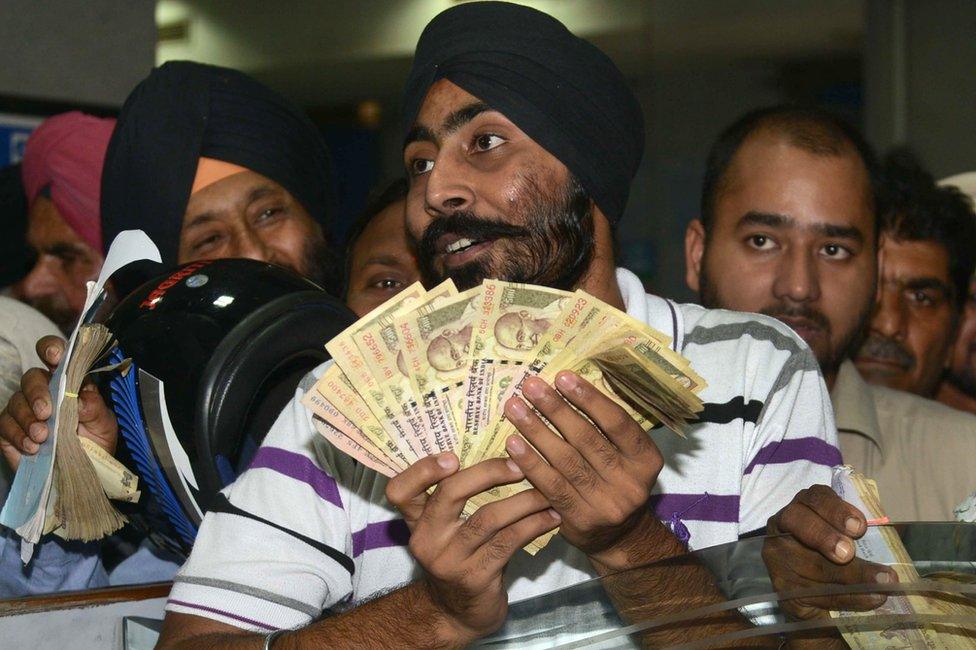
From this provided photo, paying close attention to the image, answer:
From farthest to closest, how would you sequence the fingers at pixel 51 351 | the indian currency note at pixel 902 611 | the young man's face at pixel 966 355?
the young man's face at pixel 966 355
the fingers at pixel 51 351
the indian currency note at pixel 902 611

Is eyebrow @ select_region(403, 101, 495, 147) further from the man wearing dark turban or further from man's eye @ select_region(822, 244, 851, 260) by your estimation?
man's eye @ select_region(822, 244, 851, 260)

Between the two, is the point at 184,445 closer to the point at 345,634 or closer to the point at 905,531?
the point at 345,634

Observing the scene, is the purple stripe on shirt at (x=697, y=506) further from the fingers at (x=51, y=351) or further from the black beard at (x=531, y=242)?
the fingers at (x=51, y=351)

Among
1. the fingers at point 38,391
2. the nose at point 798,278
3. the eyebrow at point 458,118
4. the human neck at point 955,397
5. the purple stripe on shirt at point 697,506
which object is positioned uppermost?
the eyebrow at point 458,118

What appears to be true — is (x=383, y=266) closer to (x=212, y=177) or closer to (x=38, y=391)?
(x=212, y=177)

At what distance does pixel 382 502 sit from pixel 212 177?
4.43 ft

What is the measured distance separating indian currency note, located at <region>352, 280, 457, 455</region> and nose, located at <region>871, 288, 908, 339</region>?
2360 mm

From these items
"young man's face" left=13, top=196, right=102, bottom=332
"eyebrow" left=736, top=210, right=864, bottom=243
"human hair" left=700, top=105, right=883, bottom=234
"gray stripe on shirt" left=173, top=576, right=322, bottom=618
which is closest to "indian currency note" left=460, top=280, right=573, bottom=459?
"gray stripe on shirt" left=173, top=576, right=322, bottom=618

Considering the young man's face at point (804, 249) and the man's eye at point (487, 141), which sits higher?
the man's eye at point (487, 141)

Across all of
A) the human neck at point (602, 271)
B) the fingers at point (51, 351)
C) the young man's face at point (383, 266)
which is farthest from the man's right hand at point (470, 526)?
the young man's face at point (383, 266)

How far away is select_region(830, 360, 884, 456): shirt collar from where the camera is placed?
9.29 feet

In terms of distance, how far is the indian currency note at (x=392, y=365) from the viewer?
1.50 m

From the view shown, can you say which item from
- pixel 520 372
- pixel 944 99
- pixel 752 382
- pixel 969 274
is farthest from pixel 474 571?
pixel 944 99

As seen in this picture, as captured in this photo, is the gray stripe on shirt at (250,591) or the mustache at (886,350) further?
the mustache at (886,350)
